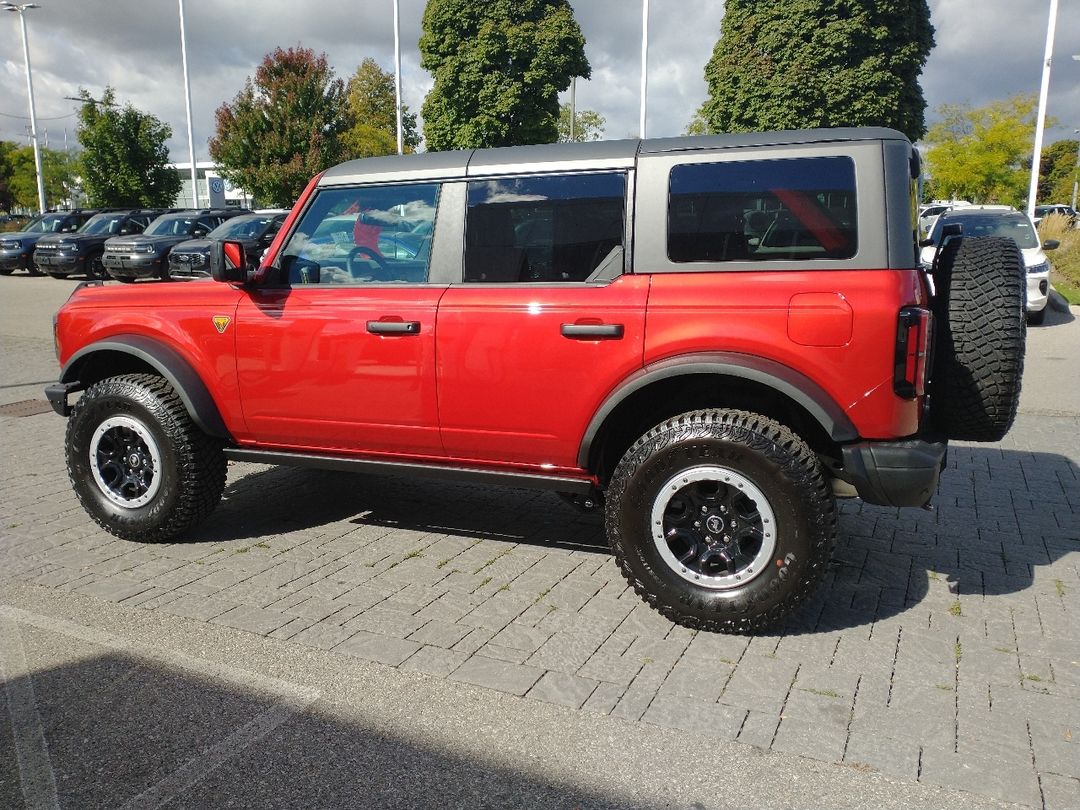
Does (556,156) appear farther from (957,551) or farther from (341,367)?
(957,551)

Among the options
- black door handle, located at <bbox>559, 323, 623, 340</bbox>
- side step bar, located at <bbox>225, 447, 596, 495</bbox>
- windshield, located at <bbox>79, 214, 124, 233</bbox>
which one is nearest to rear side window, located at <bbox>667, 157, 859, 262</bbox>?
black door handle, located at <bbox>559, 323, 623, 340</bbox>

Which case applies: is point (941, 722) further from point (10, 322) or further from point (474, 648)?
point (10, 322)

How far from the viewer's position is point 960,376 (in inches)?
145

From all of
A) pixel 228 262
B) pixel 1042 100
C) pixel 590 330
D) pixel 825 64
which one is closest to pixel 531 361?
pixel 590 330

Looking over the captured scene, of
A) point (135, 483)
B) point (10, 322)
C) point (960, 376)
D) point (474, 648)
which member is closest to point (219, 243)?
point (135, 483)

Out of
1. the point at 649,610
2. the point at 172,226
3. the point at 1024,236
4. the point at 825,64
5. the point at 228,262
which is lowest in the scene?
the point at 649,610

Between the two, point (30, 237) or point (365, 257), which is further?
point (30, 237)

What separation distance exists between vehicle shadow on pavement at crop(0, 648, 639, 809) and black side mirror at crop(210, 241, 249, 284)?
194cm

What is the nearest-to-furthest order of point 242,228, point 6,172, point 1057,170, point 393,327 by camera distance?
point 393,327 → point 242,228 → point 6,172 → point 1057,170

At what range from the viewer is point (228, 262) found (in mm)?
4375

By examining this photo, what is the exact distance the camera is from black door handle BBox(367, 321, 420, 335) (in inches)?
161

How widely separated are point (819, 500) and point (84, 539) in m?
3.92

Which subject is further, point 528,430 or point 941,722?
point 528,430

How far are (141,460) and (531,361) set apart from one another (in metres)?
2.38
